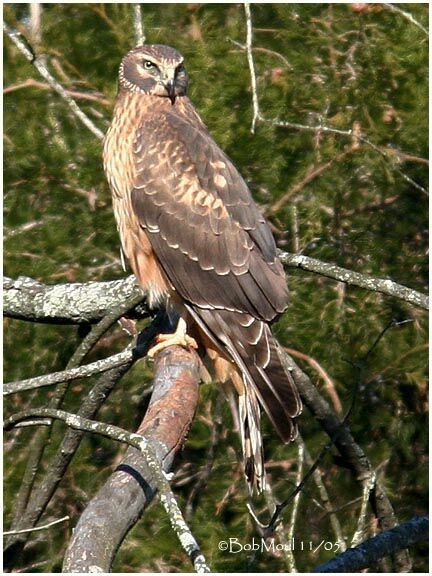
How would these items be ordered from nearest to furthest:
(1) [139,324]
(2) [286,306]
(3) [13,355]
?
(2) [286,306]
(3) [13,355]
(1) [139,324]

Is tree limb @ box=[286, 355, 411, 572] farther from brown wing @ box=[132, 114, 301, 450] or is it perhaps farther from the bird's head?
the bird's head

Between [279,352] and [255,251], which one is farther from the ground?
[255,251]

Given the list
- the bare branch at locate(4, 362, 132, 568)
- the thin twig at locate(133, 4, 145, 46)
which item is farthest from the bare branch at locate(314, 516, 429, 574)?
the thin twig at locate(133, 4, 145, 46)

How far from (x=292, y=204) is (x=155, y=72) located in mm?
728

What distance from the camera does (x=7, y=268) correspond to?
4328 mm

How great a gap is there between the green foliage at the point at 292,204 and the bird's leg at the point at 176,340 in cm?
27

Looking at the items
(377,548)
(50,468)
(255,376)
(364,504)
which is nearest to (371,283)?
(255,376)

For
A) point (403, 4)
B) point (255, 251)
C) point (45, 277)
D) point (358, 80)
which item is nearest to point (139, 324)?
point (45, 277)

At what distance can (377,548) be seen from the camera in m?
3.13

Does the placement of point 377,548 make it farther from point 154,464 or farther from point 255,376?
point 154,464

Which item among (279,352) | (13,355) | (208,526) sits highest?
(279,352)

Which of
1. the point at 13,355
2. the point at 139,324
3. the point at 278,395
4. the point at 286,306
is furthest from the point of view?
the point at 139,324

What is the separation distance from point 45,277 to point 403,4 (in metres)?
1.75

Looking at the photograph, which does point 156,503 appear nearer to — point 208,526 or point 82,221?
point 208,526
